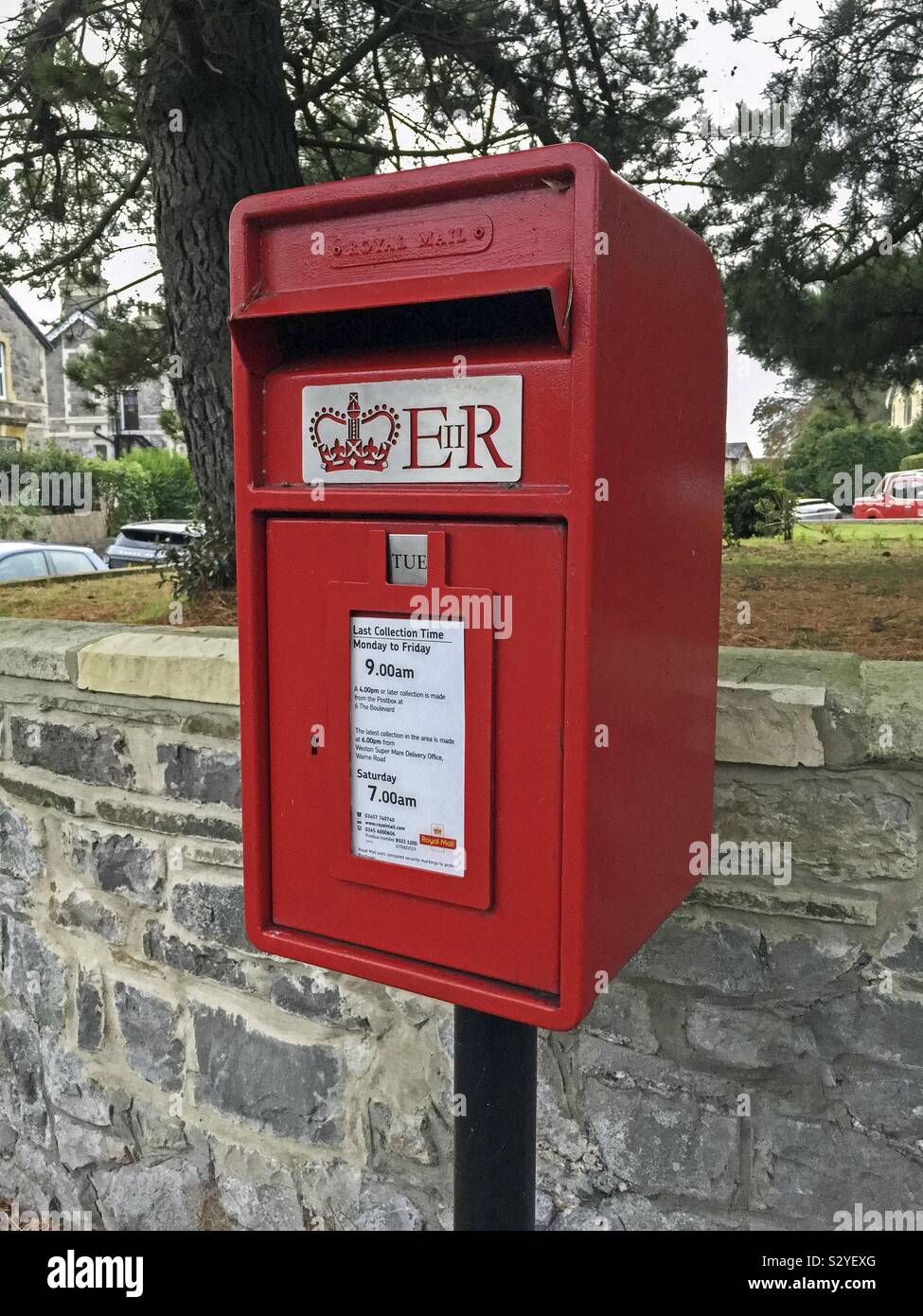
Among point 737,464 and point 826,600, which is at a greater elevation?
point 737,464

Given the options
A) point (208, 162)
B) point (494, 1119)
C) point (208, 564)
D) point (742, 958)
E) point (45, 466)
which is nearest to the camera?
point (494, 1119)

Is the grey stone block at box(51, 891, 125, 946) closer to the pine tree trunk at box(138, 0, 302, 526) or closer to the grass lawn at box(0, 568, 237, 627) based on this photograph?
the grass lawn at box(0, 568, 237, 627)

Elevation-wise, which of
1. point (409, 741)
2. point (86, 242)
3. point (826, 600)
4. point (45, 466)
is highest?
point (45, 466)

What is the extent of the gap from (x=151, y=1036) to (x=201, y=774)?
683mm

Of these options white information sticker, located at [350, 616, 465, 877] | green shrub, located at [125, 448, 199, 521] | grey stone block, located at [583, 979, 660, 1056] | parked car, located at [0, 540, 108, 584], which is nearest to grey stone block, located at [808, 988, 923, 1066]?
grey stone block, located at [583, 979, 660, 1056]

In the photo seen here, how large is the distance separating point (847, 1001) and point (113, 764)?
1682 mm

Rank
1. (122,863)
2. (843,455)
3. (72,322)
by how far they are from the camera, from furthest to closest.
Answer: (843,455) < (72,322) < (122,863)

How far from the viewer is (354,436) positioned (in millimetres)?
1319

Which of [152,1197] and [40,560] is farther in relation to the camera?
[40,560]

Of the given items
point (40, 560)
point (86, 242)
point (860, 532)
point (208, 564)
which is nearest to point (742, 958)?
point (208, 564)

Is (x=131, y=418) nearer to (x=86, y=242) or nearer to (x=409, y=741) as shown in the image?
(x=86, y=242)

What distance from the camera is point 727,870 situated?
1.76 metres

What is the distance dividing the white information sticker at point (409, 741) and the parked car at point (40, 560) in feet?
19.7

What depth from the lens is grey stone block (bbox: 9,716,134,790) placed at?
238 cm
